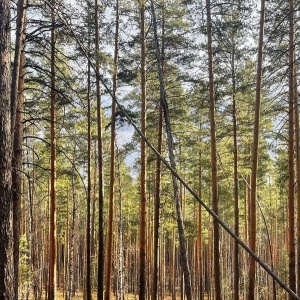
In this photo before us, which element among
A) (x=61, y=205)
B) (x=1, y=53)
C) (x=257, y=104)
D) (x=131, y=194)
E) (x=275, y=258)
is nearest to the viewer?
(x=1, y=53)

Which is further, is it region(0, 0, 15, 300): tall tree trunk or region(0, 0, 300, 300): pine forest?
region(0, 0, 300, 300): pine forest

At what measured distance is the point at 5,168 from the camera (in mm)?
4578

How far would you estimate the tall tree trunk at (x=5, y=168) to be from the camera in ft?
14.8

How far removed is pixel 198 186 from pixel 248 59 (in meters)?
11.1

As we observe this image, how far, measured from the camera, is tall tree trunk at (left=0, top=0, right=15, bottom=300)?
451cm

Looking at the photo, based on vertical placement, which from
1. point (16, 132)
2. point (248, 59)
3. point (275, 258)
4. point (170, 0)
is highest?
point (170, 0)

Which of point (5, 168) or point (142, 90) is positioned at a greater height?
point (142, 90)

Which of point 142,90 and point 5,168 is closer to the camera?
point 5,168

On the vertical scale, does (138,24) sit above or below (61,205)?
above

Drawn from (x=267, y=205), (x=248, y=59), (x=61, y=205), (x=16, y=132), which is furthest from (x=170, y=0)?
(x=267, y=205)

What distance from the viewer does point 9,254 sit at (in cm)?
457

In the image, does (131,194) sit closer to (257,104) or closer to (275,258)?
(275,258)

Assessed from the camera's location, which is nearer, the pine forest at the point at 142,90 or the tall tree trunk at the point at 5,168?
the tall tree trunk at the point at 5,168

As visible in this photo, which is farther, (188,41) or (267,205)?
(267,205)
